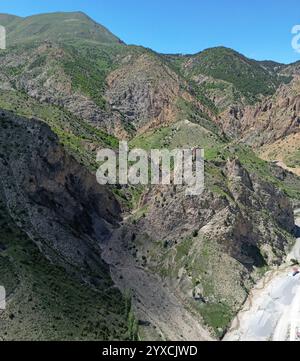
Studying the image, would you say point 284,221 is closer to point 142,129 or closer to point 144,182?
point 144,182

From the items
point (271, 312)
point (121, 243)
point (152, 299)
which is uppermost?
point (121, 243)

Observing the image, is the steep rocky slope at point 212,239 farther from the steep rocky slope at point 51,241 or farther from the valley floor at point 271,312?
the steep rocky slope at point 51,241

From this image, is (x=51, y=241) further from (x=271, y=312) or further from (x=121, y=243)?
(x=271, y=312)

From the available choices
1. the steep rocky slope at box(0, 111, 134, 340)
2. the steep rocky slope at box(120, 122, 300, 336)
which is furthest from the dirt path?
the steep rocky slope at box(0, 111, 134, 340)

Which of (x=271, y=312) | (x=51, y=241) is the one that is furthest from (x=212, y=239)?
(x=51, y=241)

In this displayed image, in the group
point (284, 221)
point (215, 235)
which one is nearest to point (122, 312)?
point (215, 235)

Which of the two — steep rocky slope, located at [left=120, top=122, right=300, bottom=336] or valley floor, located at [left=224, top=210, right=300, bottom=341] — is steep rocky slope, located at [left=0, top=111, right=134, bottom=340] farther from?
valley floor, located at [left=224, top=210, right=300, bottom=341]
